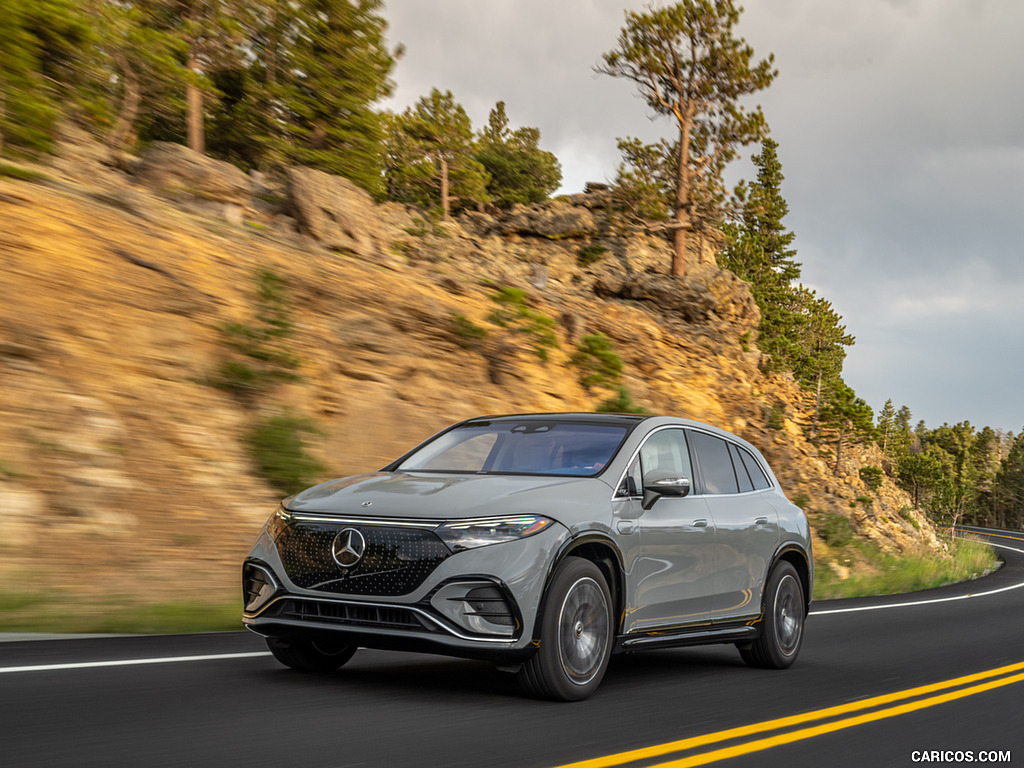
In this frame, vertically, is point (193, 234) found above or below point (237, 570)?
above

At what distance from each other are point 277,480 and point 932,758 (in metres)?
9.81

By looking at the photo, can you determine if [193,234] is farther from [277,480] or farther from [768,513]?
[768,513]

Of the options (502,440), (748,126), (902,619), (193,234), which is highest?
(748,126)

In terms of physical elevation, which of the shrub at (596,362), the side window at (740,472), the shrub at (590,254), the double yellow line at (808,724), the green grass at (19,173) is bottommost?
the double yellow line at (808,724)

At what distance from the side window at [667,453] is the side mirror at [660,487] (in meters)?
0.19

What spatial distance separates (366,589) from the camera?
5.79 m

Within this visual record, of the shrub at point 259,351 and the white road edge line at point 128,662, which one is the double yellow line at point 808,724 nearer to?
the white road edge line at point 128,662

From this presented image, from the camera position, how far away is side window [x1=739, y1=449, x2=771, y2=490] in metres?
8.80

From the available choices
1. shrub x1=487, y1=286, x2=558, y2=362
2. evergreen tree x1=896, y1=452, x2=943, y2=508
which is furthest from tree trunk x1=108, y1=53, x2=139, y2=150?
evergreen tree x1=896, y1=452, x2=943, y2=508

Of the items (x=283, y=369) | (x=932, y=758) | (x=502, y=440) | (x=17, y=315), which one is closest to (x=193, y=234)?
(x=283, y=369)

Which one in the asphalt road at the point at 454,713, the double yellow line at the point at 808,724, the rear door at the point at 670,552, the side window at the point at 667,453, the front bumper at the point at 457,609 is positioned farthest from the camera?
the side window at the point at 667,453

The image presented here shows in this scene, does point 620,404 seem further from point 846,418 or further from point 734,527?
point 846,418

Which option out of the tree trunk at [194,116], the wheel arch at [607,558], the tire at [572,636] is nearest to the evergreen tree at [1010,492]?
the tree trunk at [194,116]

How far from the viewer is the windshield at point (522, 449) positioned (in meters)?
7.03
